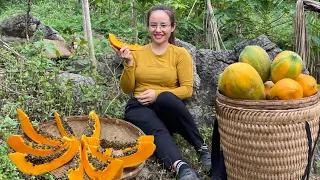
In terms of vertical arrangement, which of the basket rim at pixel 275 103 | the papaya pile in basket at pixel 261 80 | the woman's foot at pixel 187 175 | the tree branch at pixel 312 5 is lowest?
the woman's foot at pixel 187 175

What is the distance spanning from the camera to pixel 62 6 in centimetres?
908

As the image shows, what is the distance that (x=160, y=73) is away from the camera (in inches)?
123

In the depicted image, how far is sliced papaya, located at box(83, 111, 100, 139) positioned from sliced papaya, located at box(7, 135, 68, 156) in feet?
0.77

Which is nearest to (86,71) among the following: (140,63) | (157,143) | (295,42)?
(140,63)

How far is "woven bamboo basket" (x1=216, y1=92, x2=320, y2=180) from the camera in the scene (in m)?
2.11

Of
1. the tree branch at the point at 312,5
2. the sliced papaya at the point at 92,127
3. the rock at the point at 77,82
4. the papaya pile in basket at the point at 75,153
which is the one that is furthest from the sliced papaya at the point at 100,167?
the tree branch at the point at 312,5

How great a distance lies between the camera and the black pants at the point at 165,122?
2.79 metres

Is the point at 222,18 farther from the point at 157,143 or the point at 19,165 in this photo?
the point at 19,165

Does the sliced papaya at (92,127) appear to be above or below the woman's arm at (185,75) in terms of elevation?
below

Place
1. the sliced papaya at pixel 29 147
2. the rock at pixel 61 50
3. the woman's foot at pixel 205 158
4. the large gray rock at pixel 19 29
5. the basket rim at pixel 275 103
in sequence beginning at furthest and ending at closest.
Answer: the large gray rock at pixel 19 29, the rock at pixel 61 50, the woman's foot at pixel 205 158, the sliced papaya at pixel 29 147, the basket rim at pixel 275 103

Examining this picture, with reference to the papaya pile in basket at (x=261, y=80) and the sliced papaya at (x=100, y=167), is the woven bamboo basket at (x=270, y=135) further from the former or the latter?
the sliced papaya at (x=100, y=167)

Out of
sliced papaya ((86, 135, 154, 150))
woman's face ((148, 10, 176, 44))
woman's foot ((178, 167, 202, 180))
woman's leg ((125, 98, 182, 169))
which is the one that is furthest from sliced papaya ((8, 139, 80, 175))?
woman's face ((148, 10, 176, 44))

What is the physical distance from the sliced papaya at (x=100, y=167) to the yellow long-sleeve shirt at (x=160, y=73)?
846mm

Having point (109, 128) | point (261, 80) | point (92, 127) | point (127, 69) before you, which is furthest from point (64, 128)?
point (261, 80)
